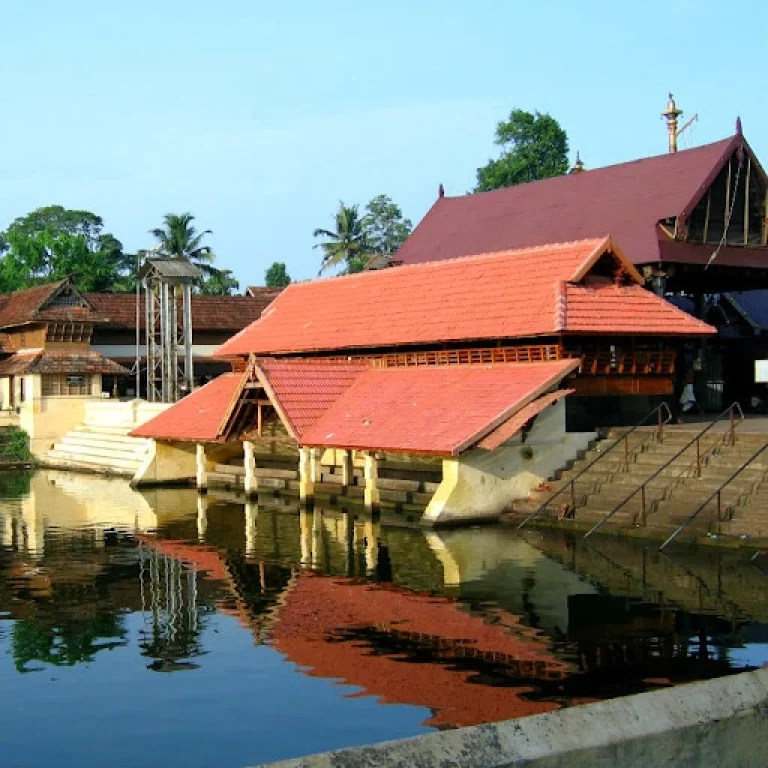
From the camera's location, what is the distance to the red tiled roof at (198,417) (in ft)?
94.4

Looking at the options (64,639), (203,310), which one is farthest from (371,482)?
(203,310)

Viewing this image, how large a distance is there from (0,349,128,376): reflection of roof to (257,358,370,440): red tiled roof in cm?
1738

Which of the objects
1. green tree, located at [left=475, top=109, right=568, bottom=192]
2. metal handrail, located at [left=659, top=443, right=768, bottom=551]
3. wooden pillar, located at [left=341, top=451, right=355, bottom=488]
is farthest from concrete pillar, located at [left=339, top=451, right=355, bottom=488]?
green tree, located at [left=475, top=109, right=568, bottom=192]

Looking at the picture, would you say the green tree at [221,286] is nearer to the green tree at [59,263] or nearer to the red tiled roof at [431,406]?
the green tree at [59,263]

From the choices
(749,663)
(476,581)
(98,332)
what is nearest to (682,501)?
(476,581)

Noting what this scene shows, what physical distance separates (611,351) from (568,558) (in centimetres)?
773

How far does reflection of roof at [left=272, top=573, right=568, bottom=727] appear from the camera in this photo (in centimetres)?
1094

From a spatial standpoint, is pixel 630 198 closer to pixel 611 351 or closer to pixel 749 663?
pixel 611 351

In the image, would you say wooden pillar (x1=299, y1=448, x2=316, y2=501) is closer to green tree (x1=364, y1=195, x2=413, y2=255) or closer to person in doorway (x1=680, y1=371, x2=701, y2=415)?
person in doorway (x1=680, y1=371, x2=701, y2=415)

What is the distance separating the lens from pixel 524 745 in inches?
181

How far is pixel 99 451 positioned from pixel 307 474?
13.9 m

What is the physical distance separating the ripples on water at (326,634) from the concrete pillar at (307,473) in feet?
9.47

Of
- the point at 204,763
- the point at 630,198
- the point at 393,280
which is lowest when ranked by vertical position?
the point at 204,763

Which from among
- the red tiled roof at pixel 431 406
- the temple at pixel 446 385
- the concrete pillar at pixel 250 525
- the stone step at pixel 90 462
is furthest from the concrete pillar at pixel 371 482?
the stone step at pixel 90 462
